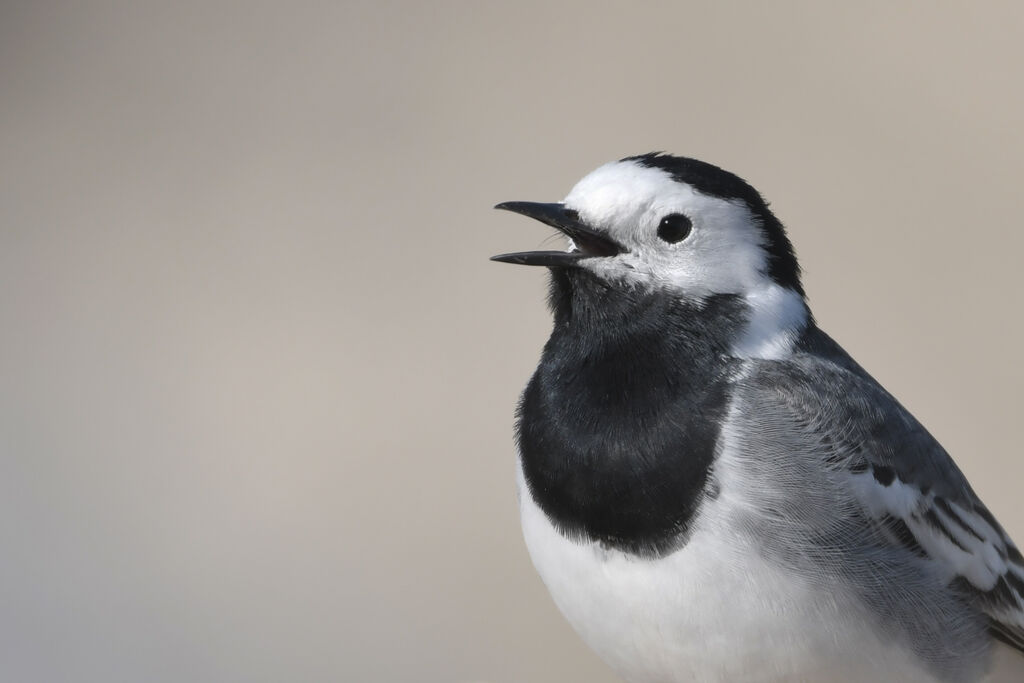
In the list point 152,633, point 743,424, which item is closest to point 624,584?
point 743,424

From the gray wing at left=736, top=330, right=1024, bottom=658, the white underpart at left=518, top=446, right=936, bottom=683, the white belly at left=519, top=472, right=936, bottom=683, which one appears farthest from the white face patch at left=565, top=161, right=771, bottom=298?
the white belly at left=519, top=472, right=936, bottom=683

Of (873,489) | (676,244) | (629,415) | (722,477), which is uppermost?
(676,244)

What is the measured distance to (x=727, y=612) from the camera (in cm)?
254

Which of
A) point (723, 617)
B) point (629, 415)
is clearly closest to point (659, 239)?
point (629, 415)

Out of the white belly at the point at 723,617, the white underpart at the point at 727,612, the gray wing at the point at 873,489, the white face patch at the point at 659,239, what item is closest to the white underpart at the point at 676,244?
the white face patch at the point at 659,239

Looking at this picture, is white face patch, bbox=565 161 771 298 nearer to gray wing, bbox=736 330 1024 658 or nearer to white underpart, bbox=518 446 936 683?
gray wing, bbox=736 330 1024 658

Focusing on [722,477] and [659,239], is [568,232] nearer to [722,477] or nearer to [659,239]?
[659,239]

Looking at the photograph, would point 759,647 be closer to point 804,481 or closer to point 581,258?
point 804,481

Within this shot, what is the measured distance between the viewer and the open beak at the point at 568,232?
2.82m

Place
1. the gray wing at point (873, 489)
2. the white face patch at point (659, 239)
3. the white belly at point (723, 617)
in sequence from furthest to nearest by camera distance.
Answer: the white face patch at point (659, 239) → the gray wing at point (873, 489) → the white belly at point (723, 617)

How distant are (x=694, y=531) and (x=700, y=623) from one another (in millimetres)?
185

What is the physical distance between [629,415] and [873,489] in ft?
1.87

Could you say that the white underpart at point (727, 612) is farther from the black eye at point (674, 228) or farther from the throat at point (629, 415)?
the black eye at point (674, 228)

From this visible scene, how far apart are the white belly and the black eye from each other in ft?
1.98
